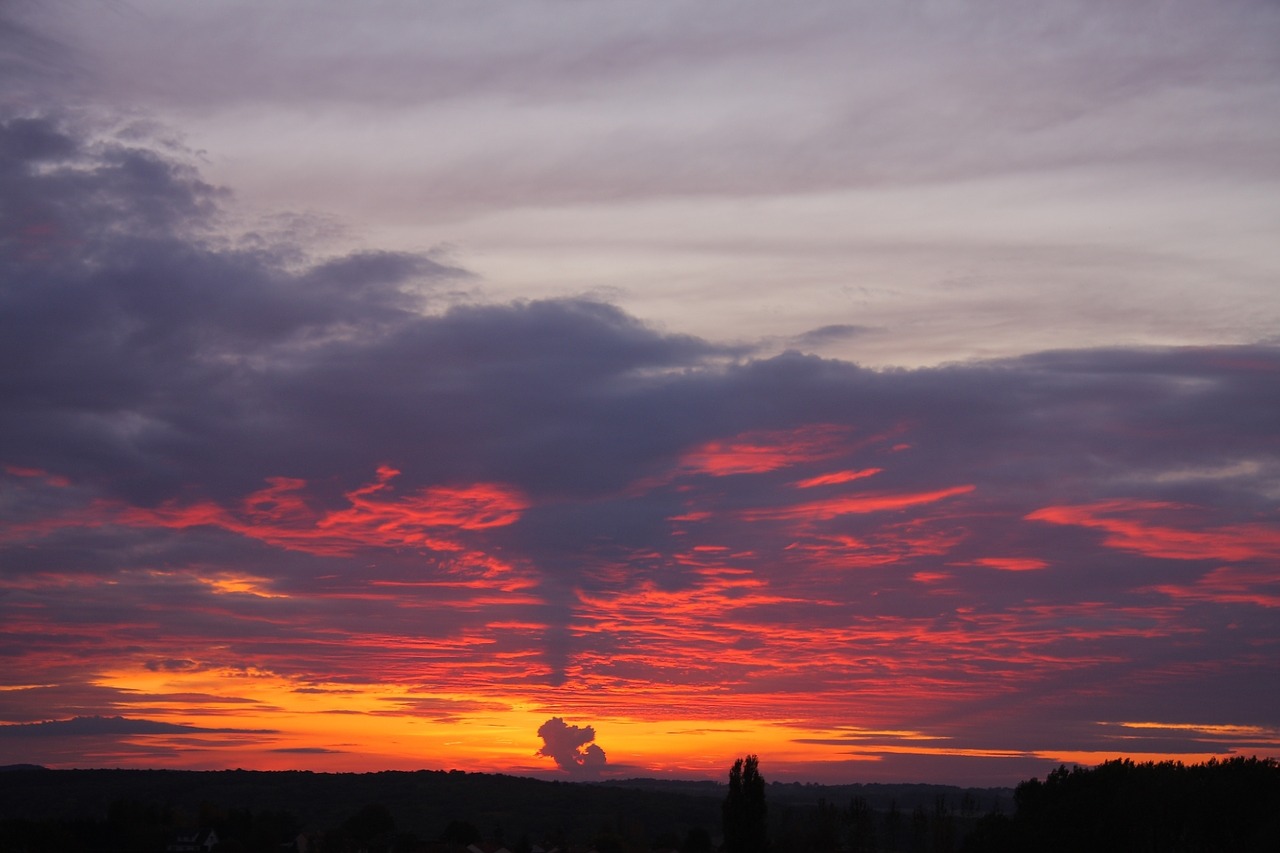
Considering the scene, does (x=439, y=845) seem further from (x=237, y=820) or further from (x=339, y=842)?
(x=237, y=820)

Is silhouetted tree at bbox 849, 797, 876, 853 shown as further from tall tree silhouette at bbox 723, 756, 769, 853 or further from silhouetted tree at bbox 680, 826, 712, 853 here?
tall tree silhouette at bbox 723, 756, 769, 853


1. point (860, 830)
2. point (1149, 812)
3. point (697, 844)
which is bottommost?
point (697, 844)

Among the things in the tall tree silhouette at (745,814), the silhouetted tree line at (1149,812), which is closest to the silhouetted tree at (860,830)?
the silhouetted tree line at (1149,812)

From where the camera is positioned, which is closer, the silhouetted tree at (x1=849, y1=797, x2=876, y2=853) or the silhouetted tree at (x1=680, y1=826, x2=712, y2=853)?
the silhouetted tree at (x1=849, y1=797, x2=876, y2=853)

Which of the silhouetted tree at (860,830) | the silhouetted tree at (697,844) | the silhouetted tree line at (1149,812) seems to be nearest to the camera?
the silhouetted tree line at (1149,812)

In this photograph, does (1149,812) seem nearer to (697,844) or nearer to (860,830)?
(860,830)

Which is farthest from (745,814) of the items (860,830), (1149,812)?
(860,830)

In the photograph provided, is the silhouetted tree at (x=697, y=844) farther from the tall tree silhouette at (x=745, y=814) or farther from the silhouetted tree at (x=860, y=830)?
the tall tree silhouette at (x=745, y=814)

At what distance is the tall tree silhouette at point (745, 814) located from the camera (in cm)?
11675

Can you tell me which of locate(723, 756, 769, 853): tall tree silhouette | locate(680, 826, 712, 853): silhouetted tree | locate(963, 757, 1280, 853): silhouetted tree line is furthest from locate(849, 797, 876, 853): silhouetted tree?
locate(723, 756, 769, 853): tall tree silhouette

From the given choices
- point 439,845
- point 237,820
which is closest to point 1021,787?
point 439,845

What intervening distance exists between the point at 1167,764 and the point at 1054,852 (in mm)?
18051

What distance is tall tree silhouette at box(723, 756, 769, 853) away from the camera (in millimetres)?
116750

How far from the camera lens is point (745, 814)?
385 feet
